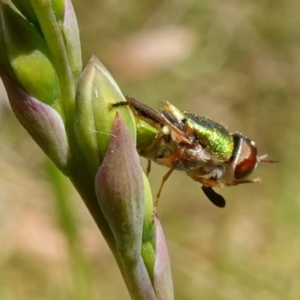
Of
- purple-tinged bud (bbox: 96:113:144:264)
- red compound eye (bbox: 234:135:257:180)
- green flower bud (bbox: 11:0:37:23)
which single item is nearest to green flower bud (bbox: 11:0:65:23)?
green flower bud (bbox: 11:0:37:23)

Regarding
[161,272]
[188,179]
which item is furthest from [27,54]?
[188,179]

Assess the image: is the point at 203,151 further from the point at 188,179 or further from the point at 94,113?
the point at 188,179

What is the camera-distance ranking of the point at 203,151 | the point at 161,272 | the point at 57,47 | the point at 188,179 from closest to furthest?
1. the point at 57,47
2. the point at 161,272
3. the point at 203,151
4. the point at 188,179

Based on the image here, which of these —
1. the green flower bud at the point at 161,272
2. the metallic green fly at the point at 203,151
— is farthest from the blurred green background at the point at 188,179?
the green flower bud at the point at 161,272

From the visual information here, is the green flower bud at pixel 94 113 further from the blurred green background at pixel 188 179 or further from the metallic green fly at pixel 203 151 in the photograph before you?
the blurred green background at pixel 188 179

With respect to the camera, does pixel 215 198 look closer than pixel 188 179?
Yes

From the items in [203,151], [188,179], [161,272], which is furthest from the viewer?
[188,179]

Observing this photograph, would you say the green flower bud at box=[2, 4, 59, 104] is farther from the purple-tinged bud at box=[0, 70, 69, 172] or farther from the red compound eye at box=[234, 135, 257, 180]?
the red compound eye at box=[234, 135, 257, 180]
